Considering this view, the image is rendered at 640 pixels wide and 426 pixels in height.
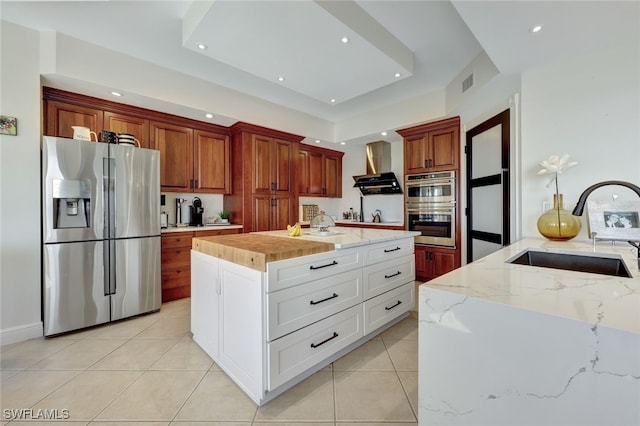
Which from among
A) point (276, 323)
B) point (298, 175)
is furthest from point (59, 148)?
point (298, 175)

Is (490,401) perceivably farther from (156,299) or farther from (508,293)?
(156,299)

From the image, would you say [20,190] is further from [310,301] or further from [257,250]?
[310,301]

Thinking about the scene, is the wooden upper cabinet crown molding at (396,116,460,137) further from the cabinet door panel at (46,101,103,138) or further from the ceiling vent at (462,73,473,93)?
the cabinet door panel at (46,101,103,138)

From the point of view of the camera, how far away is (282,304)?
156 cm

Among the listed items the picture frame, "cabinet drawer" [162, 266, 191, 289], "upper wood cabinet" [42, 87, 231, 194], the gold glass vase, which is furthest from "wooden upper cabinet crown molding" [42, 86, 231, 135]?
the picture frame

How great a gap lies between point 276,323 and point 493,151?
Answer: 2.73 meters

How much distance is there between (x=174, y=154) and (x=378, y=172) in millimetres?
3370

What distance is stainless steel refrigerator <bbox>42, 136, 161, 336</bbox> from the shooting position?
2381mm

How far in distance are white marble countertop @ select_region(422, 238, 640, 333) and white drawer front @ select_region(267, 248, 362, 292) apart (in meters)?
0.91

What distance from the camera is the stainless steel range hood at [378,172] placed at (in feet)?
15.7

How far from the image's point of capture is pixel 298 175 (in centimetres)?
476

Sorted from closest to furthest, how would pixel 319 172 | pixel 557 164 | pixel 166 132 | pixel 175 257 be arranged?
pixel 557 164 < pixel 175 257 < pixel 166 132 < pixel 319 172

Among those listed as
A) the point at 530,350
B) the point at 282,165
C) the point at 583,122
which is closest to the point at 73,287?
the point at 282,165

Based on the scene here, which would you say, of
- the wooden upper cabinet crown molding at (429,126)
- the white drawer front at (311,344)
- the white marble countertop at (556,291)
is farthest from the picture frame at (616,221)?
the wooden upper cabinet crown molding at (429,126)
